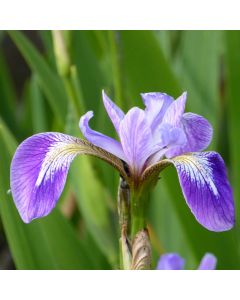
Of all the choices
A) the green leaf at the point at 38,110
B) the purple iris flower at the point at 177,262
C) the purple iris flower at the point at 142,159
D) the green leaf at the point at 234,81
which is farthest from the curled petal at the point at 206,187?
the green leaf at the point at 38,110

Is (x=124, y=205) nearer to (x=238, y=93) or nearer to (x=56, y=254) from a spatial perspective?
(x=56, y=254)

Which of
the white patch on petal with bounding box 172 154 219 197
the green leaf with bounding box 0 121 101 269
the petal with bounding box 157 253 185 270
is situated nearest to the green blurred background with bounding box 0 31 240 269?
the green leaf with bounding box 0 121 101 269

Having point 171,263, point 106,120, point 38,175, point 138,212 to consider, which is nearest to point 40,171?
point 38,175

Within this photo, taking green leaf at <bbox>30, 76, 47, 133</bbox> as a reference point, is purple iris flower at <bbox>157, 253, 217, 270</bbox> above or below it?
below

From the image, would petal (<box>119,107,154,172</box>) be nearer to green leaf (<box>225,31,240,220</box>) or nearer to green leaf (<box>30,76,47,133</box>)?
green leaf (<box>225,31,240,220</box>)

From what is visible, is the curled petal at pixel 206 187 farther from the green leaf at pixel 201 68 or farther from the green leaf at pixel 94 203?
the green leaf at pixel 201 68

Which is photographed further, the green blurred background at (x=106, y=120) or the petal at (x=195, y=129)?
the green blurred background at (x=106, y=120)

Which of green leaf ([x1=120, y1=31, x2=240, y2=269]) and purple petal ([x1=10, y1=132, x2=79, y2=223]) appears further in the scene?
green leaf ([x1=120, y1=31, x2=240, y2=269])

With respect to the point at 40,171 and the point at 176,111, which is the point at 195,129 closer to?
the point at 176,111
